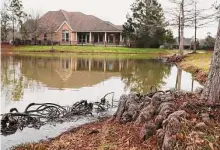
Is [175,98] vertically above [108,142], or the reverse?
[175,98]

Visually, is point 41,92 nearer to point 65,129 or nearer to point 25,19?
point 65,129

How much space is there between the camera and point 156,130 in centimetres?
607

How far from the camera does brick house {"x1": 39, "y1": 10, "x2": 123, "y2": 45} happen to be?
5850 centimetres

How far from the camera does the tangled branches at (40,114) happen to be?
8.59m

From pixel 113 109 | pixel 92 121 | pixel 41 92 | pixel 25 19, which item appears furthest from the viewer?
pixel 25 19

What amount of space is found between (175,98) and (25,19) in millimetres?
58937

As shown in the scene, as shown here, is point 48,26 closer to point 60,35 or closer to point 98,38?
point 60,35

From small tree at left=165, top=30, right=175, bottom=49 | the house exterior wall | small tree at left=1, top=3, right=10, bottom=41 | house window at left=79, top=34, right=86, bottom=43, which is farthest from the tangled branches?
small tree at left=1, top=3, right=10, bottom=41

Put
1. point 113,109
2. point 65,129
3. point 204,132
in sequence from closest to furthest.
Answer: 1. point 204,132
2. point 65,129
3. point 113,109

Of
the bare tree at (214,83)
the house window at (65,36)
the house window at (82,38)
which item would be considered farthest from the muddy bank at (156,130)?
the house window at (82,38)

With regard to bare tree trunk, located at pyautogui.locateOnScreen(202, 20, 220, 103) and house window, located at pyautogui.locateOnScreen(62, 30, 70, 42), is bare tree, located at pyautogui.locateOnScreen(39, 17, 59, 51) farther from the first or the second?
bare tree trunk, located at pyautogui.locateOnScreen(202, 20, 220, 103)

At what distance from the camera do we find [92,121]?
9.66m

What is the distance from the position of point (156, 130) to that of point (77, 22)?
57216mm

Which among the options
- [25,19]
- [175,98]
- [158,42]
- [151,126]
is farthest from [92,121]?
[25,19]
